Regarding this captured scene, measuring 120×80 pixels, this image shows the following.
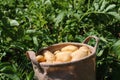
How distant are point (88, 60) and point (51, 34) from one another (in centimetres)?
77

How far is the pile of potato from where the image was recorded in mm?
2820

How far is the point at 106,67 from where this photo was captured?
335 cm

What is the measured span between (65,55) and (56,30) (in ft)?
2.05

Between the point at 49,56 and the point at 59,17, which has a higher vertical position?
the point at 59,17

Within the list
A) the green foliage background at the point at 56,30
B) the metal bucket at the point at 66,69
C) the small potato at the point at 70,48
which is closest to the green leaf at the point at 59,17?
the green foliage background at the point at 56,30

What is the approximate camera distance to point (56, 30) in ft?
11.2

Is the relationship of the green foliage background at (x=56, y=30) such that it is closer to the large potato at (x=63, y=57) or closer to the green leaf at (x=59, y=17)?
the green leaf at (x=59, y=17)

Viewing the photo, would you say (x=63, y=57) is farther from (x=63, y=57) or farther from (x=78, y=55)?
(x=78, y=55)

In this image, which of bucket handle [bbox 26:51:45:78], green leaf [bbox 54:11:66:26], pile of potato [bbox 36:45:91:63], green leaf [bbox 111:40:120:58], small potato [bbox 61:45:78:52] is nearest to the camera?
bucket handle [bbox 26:51:45:78]

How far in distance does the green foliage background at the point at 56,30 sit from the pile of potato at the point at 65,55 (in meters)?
0.25

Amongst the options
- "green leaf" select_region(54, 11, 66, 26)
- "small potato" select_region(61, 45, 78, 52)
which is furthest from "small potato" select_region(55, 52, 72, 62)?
"green leaf" select_region(54, 11, 66, 26)

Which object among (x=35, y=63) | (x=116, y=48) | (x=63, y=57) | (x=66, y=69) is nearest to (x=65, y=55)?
(x=63, y=57)

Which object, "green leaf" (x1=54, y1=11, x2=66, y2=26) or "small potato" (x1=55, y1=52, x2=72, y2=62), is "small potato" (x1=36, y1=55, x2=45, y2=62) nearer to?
"small potato" (x1=55, y1=52, x2=72, y2=62)

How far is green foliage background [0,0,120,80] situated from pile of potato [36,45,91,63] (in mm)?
248
